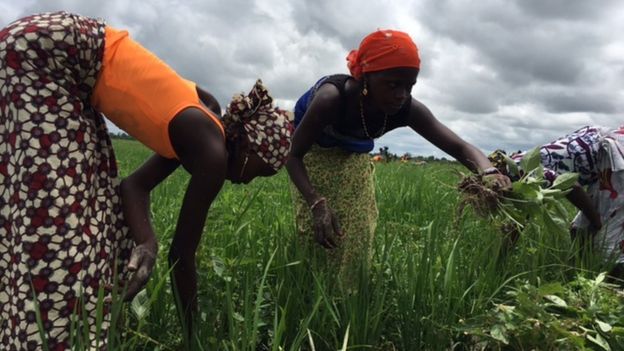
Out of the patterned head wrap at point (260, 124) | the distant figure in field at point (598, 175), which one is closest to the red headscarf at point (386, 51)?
the patterned head wrap at point (260, 124)

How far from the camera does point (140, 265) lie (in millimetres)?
1437

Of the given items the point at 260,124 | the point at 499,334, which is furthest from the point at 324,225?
the point at 499,334

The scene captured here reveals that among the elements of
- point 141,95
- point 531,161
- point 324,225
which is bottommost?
point 324,225

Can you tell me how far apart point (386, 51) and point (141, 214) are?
1061 mm

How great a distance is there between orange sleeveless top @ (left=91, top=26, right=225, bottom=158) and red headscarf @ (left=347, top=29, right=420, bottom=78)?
825 mm

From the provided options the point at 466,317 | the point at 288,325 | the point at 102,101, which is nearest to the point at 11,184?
the point at 102,101

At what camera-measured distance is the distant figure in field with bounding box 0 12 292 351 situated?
128 centimetres

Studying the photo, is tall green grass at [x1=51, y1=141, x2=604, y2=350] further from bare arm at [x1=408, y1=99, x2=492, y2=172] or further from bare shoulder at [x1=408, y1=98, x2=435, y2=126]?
bare shoulder at [x1=408, y1=98, x2=435, y2=126]

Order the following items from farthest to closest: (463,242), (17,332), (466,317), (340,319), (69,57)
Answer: (463,242) → (466,317) → (340,319) → (69,57) → (17,332)

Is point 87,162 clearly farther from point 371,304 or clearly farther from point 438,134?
point 438,134

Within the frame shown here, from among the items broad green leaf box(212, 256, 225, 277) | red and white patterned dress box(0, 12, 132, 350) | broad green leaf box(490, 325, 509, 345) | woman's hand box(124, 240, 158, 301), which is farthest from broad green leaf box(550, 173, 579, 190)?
red and white patterned dress box(0, 12, 132, 350)

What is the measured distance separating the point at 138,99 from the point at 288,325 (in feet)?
2.75

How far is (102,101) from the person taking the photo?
146 cm

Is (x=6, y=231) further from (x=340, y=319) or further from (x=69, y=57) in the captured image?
(x=340, y=319)
